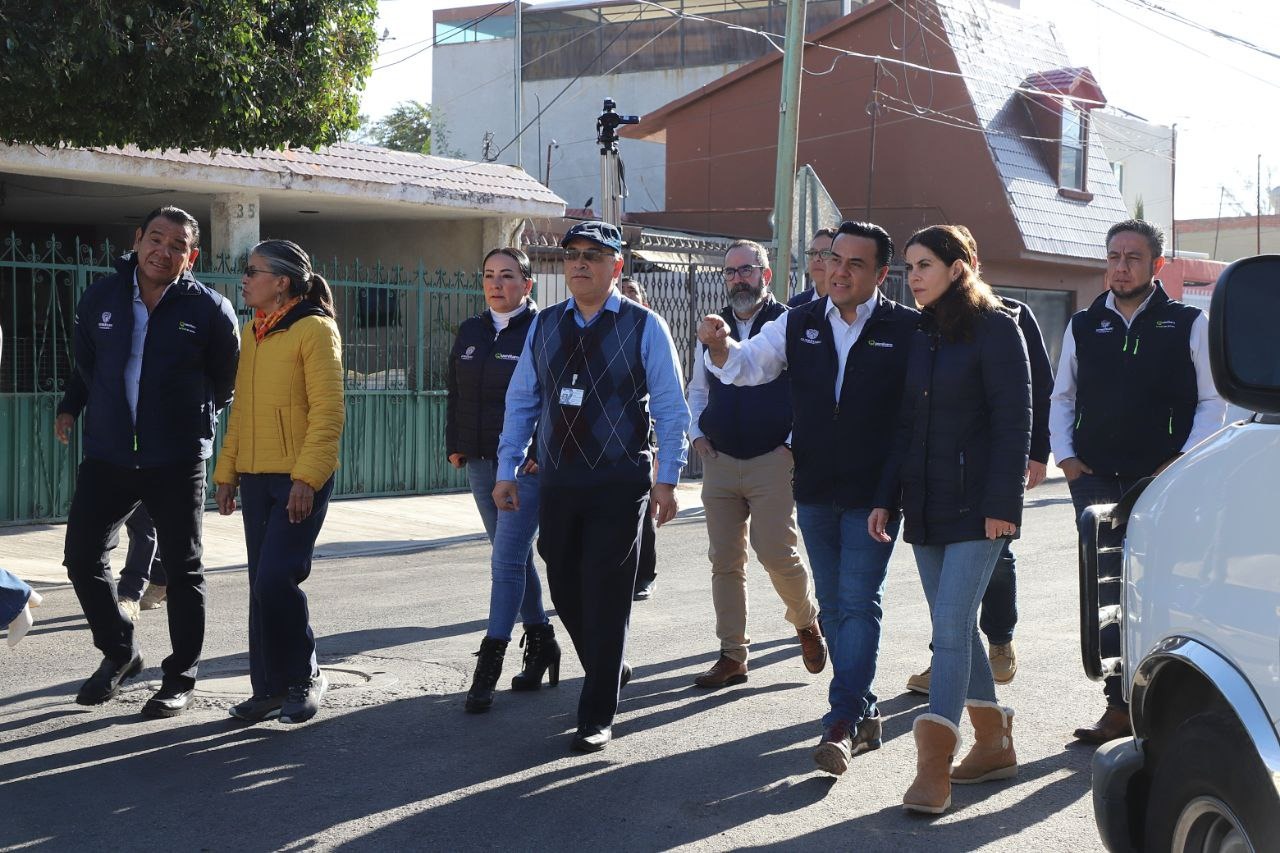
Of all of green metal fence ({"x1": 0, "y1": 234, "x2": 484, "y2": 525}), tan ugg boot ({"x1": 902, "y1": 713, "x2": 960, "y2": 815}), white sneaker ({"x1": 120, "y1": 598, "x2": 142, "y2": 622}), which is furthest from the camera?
green metal fence ({"x1": 0, "y1": 234, "x2": 484, "y2": 525})

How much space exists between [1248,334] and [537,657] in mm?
4415

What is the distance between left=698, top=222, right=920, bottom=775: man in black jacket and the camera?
5590 mm

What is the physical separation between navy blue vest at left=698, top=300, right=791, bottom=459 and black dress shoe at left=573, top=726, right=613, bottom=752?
5.37ft

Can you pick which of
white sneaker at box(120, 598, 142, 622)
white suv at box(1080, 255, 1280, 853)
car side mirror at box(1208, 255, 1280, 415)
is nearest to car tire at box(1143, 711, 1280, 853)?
white suv at box(1080, 255, 1280, 853)

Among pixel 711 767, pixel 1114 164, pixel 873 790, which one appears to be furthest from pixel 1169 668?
pixel 1114 164

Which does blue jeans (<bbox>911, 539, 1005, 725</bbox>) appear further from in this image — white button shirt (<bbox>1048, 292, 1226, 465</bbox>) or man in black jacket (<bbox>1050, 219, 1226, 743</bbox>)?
white button shirt (<bbox>1048, 292, 1226, 465</bbox>)

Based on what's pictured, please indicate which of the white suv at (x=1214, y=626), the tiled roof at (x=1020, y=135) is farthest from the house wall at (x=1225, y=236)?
the white suv at (x=1214, y=626)

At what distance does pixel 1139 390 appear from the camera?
6.03 metres

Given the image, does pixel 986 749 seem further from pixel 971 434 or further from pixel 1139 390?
pixel 1139 390

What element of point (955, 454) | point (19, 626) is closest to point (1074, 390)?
point (955, 454)

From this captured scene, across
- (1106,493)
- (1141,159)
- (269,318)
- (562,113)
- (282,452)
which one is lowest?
(1106,493)

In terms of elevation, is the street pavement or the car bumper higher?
the car bumper

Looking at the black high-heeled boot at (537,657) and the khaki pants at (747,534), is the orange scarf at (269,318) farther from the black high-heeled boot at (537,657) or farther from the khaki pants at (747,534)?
the khaki pants at (747,534)

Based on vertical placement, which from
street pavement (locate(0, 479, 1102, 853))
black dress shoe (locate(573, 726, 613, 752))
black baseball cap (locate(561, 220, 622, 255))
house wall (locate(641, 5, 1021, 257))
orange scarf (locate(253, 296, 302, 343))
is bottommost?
street pavement (locate(0, 479, 1102, 853))
